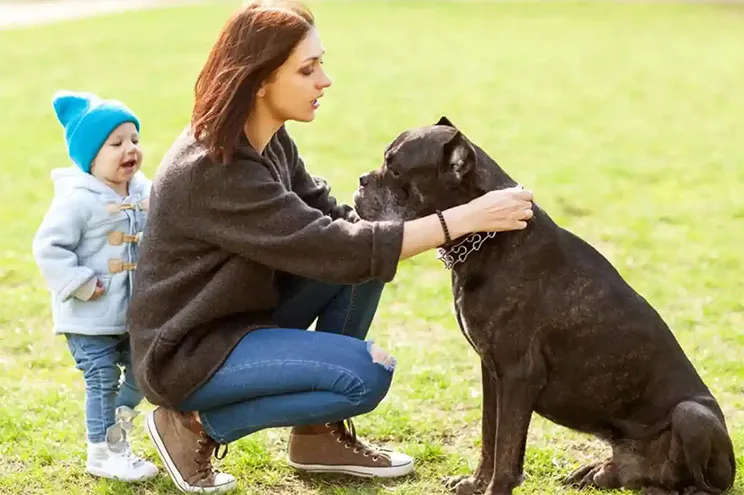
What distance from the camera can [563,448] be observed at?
514cm

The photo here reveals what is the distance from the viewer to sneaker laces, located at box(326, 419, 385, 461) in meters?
4.93

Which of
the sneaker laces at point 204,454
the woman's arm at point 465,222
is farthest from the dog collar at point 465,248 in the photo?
the sneaker laces at point 204,454

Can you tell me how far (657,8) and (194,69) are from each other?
13.8 m

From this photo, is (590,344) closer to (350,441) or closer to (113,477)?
(350,441)

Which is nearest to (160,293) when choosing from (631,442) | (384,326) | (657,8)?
(631,442)

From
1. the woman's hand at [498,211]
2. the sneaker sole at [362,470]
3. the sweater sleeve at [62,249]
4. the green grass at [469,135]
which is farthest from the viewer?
the green grass at [469,135]

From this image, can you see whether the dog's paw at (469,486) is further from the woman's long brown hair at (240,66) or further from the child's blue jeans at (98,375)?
the woman's long brown hair at (240,66)

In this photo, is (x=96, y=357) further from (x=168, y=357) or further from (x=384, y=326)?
(x=384, y=326)

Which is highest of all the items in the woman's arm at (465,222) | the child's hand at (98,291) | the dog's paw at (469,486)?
the woman's arm at (465,222)

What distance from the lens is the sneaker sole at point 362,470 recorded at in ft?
16.0

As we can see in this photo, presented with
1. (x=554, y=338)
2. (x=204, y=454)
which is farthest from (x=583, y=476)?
(x=204, y=454)

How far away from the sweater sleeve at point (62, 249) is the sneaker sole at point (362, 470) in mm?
1184

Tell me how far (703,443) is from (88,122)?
2.72 meters

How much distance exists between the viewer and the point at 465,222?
4227 mm
